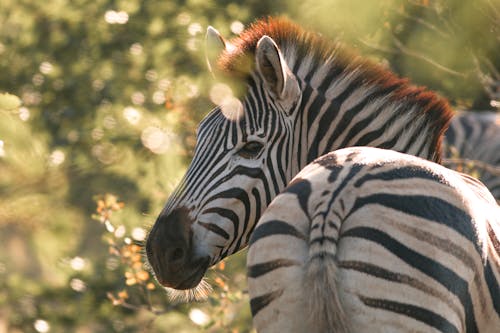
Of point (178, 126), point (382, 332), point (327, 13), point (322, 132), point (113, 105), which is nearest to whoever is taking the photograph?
point (382, 332)

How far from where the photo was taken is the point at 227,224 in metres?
3.72

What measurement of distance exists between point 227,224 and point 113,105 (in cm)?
584

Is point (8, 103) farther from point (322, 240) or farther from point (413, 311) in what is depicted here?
point (413, 311)

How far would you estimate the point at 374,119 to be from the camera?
399 cm

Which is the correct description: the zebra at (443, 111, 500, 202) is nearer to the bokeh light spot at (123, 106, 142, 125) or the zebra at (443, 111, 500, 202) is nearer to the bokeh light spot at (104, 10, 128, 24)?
the bokeh light spot at (123, 106, 142, 125)

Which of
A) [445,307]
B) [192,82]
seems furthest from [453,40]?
[445,307]

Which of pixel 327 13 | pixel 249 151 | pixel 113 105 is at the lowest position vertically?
pixel 113 105

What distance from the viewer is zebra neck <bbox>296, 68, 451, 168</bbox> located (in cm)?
395

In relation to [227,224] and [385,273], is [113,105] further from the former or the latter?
[385,273]

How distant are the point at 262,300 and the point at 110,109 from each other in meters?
6.91

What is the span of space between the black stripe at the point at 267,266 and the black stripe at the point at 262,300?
64mm

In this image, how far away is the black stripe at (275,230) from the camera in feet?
8.51

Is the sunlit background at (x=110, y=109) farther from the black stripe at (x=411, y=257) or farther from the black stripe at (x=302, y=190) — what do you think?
the black stripe at (x=411, y=257)

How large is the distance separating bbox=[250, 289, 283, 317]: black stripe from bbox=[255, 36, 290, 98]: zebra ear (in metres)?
1.41
